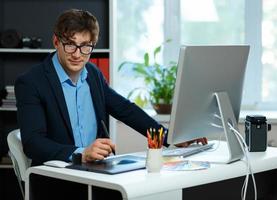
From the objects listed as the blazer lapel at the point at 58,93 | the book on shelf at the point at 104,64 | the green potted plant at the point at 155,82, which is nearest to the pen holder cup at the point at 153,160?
the blazer lapel at the point at 58,93

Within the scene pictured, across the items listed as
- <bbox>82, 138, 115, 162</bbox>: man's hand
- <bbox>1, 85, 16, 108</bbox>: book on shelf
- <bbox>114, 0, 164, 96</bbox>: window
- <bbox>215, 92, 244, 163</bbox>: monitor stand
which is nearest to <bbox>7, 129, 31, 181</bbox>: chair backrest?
<bbox>82, 138, 115, 162</bbox>: man's hand

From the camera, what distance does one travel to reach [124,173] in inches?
80.0

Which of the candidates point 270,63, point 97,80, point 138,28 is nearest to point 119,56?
point 138,28

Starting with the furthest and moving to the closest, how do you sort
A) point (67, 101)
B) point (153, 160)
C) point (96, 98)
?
point (96, 98)
point (67, 101)
point (153, 160)

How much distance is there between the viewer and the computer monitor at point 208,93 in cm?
214

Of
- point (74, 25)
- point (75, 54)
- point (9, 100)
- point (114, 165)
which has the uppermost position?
point (74, 25)

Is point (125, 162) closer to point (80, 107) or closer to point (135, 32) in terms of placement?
point (80, 107)

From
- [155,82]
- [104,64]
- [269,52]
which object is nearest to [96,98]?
[104,64]

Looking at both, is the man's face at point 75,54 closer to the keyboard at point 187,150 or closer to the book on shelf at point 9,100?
the keyboard at point 187,150

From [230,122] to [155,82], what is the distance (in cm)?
183

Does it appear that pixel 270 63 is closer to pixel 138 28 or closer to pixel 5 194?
pixel 138 28

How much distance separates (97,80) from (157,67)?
1503mm

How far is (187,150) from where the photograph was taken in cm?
254

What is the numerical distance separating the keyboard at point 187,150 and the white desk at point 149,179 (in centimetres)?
25
